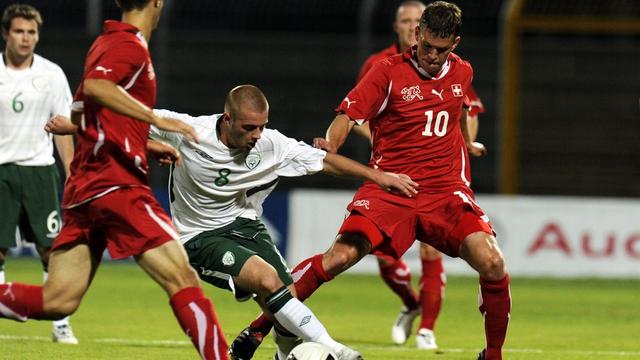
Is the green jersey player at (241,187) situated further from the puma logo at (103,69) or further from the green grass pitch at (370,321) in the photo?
the green grass pitch at (370,321)

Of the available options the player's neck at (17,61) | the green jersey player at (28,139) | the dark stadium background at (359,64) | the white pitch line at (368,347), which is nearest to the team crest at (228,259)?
the white pitch line at (368,347)

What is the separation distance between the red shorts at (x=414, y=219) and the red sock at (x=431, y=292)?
1.80 metres

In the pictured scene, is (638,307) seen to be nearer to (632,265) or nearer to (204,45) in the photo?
(632,265)

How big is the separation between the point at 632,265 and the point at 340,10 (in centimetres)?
537

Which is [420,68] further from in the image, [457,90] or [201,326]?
[201,326]

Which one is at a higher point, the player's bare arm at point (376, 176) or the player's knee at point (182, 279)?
the player's bare arm at point (376, 176)

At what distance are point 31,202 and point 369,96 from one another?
9.44 ft

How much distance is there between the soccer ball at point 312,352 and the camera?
6562 mm

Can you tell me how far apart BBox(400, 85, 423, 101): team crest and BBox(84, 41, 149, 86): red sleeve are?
2088mm

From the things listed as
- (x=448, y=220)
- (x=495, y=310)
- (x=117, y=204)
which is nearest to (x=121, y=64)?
(x=117, y=204)

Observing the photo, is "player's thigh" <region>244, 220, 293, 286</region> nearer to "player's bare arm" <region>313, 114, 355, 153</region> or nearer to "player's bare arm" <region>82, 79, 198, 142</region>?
"player's bare arm" <region>313, 114, 355, 153</region>

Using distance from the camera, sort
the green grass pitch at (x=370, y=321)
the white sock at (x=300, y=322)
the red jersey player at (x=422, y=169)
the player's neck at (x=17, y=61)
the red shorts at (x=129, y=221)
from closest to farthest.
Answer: the red shorts at (x=129, y=221) → the white sock at (x=300, y=322) → the red jersey player at (x=422, y=169) → the green grass pitch at (x=370, y=321) → the player's neck at (x=17, y=61)

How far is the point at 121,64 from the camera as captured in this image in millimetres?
6133

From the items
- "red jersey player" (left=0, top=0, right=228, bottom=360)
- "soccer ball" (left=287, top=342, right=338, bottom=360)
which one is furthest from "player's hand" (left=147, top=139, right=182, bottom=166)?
"soccer ball" (left=287, top=342, right=338, bottom=360)
